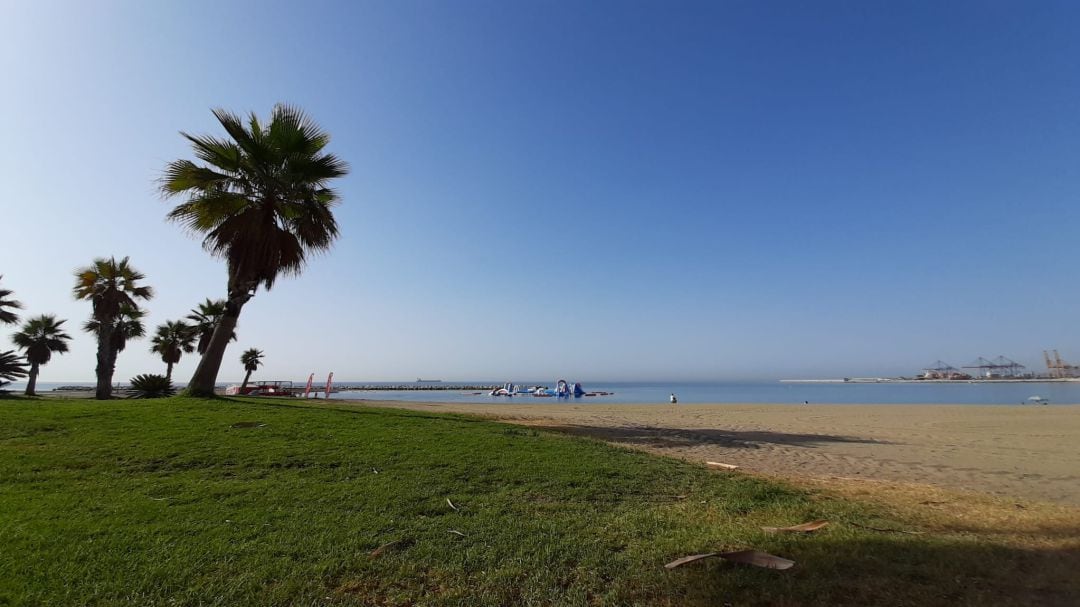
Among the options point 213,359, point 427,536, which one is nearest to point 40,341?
point 213,359

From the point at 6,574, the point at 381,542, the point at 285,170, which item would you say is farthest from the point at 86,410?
the point at 381,542

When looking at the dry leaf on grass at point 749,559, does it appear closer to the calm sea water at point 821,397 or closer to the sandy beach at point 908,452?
the sandy beach at point 908,452

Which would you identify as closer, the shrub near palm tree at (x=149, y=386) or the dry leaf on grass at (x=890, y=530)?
the dry leaf on grass at (x=890, y=530)

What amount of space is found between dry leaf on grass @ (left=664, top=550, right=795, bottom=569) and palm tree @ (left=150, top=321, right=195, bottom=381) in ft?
148

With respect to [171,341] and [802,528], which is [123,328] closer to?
[171,341]

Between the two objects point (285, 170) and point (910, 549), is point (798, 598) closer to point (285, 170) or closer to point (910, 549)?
point (910, 549)

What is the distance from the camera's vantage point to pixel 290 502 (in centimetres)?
525

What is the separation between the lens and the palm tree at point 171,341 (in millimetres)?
39438

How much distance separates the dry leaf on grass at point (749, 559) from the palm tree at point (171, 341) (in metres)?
45.1

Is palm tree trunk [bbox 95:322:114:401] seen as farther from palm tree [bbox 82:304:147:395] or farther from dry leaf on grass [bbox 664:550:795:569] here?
dry leaf on grass [bbox 664:550:795:569]

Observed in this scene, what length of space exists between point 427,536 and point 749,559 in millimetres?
2658

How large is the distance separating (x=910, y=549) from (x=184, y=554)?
5.87 m

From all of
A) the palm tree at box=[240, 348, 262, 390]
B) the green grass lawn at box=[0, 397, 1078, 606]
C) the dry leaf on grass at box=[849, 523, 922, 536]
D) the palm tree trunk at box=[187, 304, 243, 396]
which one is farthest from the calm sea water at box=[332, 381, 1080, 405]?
the dry leaf on grass at box=[849, 523, 922, 536]

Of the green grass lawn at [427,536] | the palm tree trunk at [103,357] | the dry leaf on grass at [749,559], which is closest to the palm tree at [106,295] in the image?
the palm tree trunk at [103,357]
